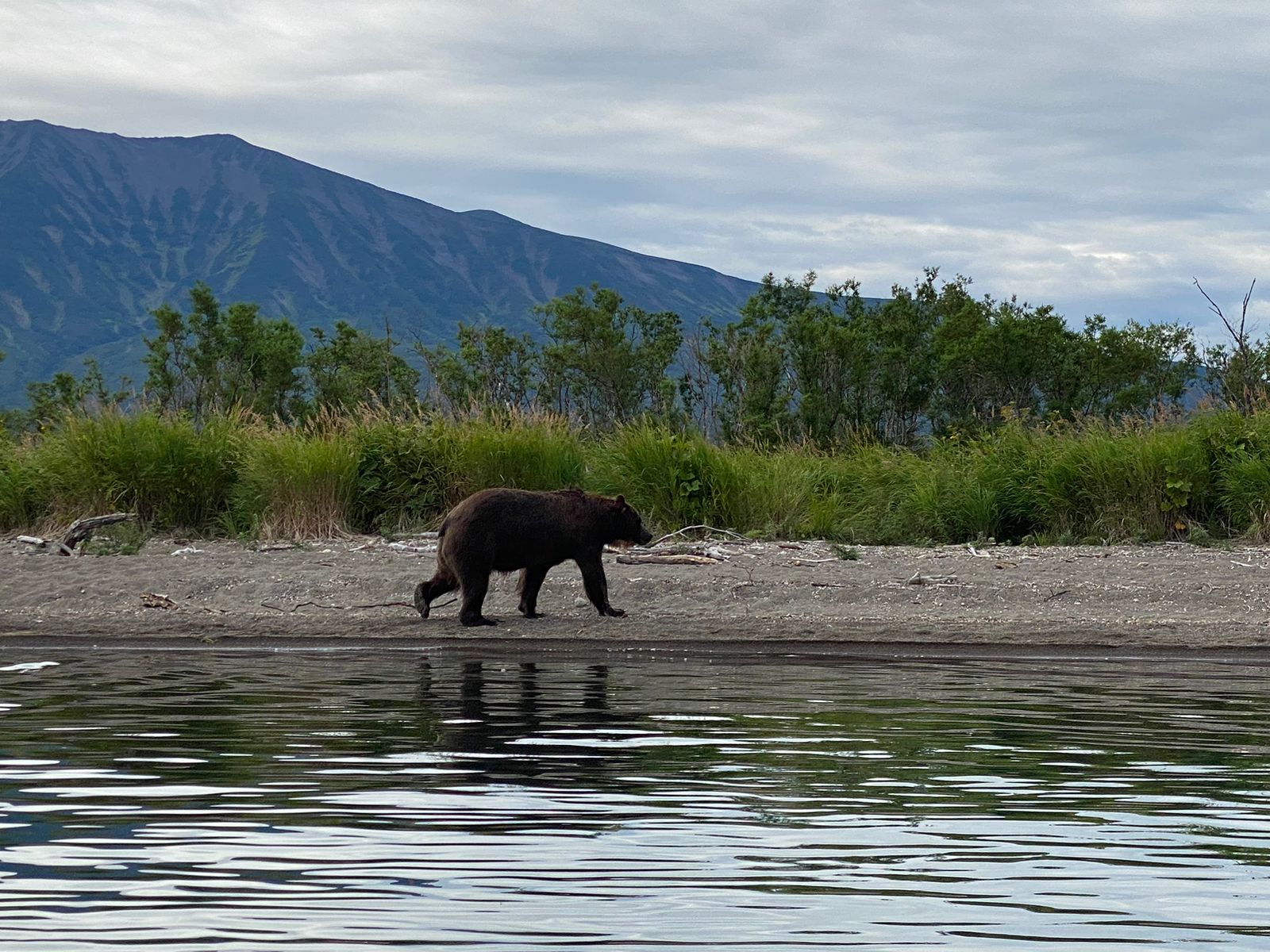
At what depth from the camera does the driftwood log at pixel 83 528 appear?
18.1 meters

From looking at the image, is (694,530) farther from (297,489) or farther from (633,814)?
(633,814)

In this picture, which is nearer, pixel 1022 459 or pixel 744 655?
pixel 744 655

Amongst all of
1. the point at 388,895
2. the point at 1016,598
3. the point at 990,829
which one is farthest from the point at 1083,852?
the point at 1016,598

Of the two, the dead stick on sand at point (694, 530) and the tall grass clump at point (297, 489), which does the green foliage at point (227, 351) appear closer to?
the tall grass clump at point (297, 489)

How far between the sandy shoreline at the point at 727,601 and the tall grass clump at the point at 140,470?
6.57 feet

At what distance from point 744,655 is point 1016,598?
11.5ft

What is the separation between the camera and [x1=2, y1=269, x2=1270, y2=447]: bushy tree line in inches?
1684

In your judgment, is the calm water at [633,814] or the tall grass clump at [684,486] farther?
the tall grass clump at [684,486]

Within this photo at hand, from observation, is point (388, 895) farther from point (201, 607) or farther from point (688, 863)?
point (201, 607)

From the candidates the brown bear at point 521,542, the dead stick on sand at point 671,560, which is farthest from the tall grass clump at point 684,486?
the brown bear at point 521,542

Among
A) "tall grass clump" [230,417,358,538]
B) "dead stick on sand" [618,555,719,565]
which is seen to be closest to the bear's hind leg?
"dead stick on sand" [618,555,719,565]

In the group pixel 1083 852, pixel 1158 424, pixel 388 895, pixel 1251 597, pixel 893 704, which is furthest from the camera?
pixel 1158 424

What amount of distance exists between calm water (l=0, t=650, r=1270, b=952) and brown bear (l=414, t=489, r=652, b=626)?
8.32ft

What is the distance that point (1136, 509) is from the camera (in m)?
19.2
